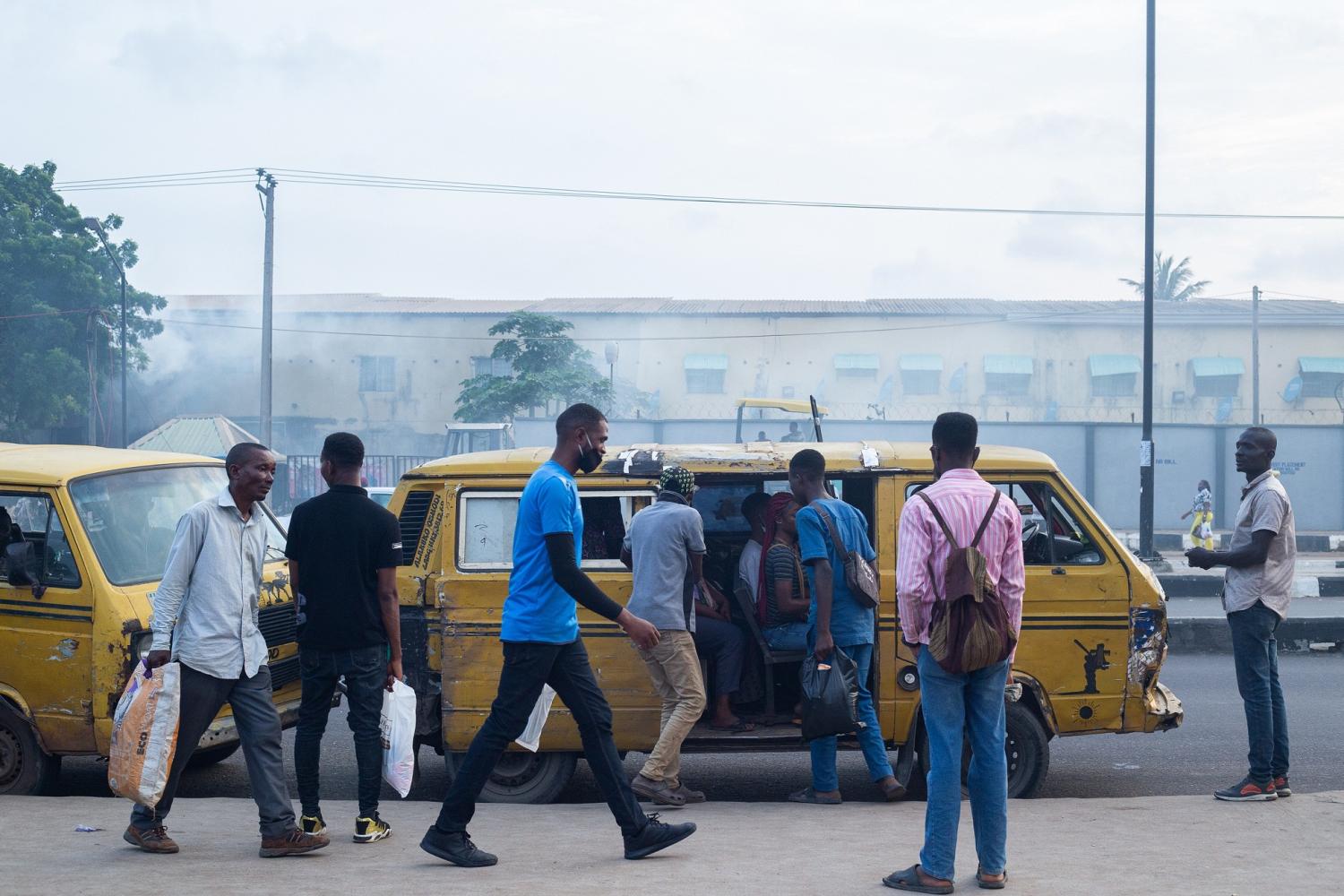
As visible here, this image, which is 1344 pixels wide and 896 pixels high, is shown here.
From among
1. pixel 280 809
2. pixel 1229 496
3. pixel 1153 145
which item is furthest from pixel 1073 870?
pixel 1229 496

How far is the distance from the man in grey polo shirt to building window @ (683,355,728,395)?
129 feet

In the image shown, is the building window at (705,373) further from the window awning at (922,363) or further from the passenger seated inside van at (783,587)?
the passenger seated inside van at (783,587)

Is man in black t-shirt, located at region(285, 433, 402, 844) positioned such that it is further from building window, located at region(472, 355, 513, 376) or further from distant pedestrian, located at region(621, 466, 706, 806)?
building window, located at region(472, 355, 513, 376)

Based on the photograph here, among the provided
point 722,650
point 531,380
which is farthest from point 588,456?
point 531,380

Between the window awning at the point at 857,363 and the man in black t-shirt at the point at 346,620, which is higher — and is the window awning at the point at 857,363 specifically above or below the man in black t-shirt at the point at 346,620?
above

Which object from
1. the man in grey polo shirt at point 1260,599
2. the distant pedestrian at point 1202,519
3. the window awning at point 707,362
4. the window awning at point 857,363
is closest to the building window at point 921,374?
the window awning at point 857,363

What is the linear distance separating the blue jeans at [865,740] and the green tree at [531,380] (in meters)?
31.7

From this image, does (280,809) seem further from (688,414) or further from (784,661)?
(688,414)

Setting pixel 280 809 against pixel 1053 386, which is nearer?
pixel 280 809

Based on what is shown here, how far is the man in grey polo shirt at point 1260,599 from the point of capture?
602cm

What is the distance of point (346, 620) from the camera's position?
5.39 meters

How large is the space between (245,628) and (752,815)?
262 cm

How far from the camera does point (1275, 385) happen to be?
42.4m

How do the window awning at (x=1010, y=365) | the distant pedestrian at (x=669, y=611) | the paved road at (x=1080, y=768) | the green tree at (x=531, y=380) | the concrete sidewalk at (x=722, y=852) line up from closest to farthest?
the concrete sidewalk at (x=722, y=852) → the distant pedestrian at (x=669, y=611) → the paved road at (x=1080, y=768) → the green tree at (x=531, y=380) → the window awning at (x=1010, y=365)
